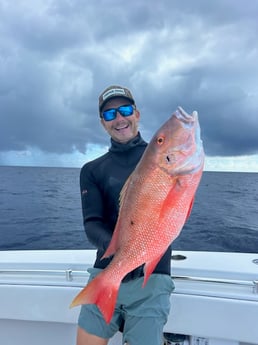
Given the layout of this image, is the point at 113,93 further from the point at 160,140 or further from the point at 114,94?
the point at 160,140

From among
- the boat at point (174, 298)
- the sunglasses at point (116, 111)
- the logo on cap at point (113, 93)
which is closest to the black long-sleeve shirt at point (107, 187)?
the sunglasses at point (116, 111)

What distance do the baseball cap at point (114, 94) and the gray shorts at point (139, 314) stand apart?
140 cm

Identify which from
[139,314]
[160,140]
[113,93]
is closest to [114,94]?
[113,93]

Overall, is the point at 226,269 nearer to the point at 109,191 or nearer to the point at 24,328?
the point at 109,191

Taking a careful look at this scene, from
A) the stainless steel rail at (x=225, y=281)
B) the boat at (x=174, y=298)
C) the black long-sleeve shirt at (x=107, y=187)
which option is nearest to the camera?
the black long-sleeve shirt at (x=107, y=187)

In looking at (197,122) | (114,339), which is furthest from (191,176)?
(114,339)

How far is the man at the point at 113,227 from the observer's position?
2363 millimetres

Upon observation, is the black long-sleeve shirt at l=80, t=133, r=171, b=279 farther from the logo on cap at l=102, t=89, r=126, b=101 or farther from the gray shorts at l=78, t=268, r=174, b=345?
the logo on cap at l=102, t=89, r=126, b=101

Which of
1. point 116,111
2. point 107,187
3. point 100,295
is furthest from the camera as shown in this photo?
point 107,187

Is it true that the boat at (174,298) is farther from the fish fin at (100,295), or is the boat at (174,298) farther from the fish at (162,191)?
the fish at (162,191)

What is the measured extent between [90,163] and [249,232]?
1403 centimetres

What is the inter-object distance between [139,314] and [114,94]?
1.67 metres

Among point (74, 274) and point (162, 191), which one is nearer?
point (162, 191)

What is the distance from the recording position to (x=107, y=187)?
2664mm
